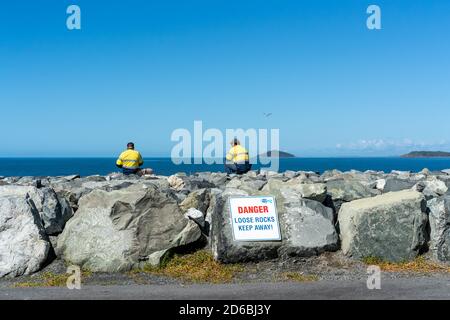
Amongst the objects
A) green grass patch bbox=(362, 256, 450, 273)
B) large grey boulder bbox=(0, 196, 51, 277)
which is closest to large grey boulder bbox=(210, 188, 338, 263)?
green grass patch bbox=(362, 256, 450, 273)

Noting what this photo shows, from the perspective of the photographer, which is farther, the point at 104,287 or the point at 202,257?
the point at 202,257

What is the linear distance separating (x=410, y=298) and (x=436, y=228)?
344 centimetres

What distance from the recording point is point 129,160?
74.6ft

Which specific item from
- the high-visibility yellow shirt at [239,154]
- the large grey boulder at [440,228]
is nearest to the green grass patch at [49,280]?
the large grey boulder at [440,228]

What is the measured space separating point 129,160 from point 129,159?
53 mm

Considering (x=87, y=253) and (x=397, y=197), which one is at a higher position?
(x=397, y=197)

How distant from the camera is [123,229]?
450 inches

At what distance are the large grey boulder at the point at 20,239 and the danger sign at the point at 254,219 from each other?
13.3 feet

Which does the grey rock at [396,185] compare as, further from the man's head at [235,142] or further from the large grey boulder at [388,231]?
the man's head at [235,142]

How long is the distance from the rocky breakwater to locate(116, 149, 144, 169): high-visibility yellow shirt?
33.3 feet

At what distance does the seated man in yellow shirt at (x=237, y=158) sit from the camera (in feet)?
79.6

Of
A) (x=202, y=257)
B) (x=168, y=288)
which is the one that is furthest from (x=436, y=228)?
(x=168, y=288)
